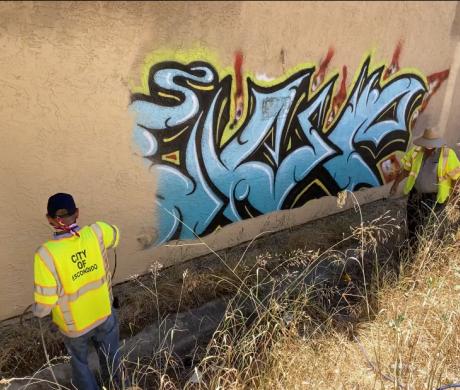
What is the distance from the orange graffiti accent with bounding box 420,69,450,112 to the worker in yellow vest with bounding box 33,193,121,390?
14.6ft

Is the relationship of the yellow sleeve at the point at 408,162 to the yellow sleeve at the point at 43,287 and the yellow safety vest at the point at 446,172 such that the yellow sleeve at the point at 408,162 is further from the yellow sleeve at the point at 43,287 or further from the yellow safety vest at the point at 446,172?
the yellow sleeve at the point at 43,287

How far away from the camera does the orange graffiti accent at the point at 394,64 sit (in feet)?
16.9

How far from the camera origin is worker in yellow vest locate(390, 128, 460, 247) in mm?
4191

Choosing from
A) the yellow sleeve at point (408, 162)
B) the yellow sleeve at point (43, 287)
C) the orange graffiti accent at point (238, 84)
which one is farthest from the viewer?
the yellow sleeve at point (408, 162)

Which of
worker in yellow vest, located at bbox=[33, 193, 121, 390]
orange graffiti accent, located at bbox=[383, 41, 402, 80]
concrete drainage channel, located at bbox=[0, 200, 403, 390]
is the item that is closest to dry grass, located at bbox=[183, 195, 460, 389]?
concrete drainage channel, located at bbox=[0, 200, 403, 390]

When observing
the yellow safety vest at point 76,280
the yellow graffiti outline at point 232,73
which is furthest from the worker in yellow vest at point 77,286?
the yellow graffiti outline at point 232,73

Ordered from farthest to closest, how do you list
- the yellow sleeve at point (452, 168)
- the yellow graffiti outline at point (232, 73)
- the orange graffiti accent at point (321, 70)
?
the orange graffiti accent at point (321, 70)
the yellow sleeve at point (452, 168)
the yellow graffiti outline at point (232, 73)

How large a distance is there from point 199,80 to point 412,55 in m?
2.83

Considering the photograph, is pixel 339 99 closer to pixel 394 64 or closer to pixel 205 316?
pixel 394 64

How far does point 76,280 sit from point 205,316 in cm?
144

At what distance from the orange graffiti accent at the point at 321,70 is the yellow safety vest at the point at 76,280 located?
2.70 m

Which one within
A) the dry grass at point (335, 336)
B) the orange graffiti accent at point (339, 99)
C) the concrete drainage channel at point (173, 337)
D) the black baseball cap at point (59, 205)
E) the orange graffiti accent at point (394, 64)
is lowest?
the concrete drainage channel at point (173, 337)

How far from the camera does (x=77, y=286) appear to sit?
2691 millimetres

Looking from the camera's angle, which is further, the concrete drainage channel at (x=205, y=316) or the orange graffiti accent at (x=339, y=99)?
the orange graffiti accent at (x=339, y=99)
